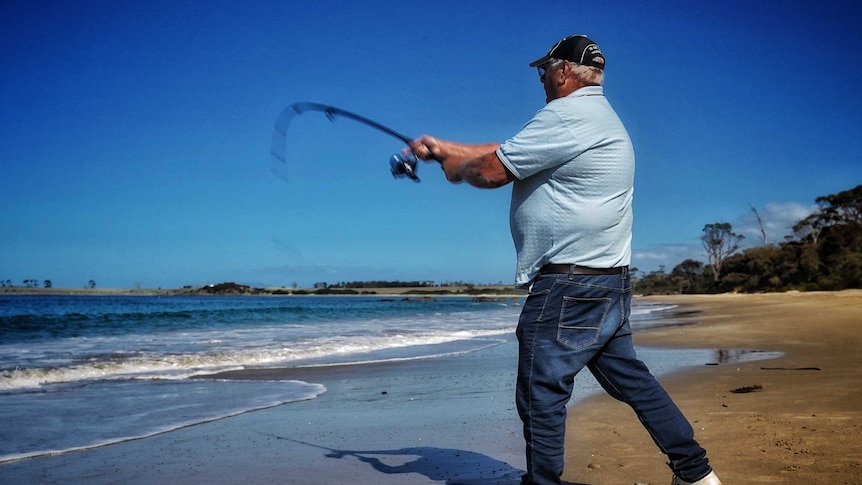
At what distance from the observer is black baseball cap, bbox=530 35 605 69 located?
7.91ft

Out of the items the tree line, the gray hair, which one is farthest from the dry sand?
the tree line

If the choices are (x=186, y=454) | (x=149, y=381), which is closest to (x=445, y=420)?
(x=186, y=454)

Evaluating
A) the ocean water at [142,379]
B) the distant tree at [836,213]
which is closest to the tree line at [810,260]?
the distant tree at [836,213]

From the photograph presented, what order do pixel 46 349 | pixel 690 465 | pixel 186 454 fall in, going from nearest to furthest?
1. pixel 690 465
2. pixel 186 454
3. pixel 46 349

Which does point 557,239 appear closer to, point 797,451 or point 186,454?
point 797,451

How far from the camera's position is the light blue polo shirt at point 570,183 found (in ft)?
7.51

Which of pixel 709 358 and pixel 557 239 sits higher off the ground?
pixel 557 239

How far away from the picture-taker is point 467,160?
2412 millimetres

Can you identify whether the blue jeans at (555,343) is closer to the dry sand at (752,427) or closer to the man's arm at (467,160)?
the man's arm at (467,160)

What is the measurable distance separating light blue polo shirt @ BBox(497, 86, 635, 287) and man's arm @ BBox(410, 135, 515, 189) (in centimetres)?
4

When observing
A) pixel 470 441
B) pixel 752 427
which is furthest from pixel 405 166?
pixel 752 427

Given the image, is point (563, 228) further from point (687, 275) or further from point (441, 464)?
point (687, 275)

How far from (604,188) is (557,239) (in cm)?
23

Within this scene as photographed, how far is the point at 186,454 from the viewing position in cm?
407
